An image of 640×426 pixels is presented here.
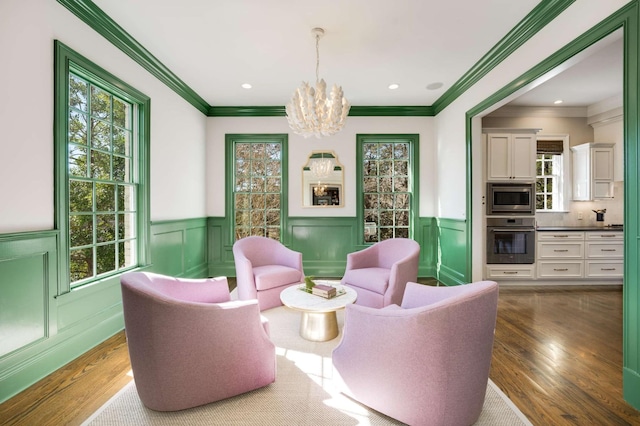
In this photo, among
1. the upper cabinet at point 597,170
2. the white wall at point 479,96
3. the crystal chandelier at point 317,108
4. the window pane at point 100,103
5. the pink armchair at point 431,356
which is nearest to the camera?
the pink armchair at point 431,356

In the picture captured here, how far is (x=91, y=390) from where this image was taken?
2.04 meters

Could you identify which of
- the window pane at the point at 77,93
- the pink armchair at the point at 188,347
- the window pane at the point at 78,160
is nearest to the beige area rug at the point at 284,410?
the pink armchair at the point at 188,347

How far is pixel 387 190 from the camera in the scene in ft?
17.6

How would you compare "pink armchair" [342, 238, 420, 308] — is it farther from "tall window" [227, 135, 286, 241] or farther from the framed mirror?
"tall window" [227, 135, 286, 241]

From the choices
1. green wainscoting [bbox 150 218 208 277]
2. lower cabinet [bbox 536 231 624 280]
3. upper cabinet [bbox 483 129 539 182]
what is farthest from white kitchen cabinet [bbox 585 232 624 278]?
green wainscoting [bbox 150 218 208 277]

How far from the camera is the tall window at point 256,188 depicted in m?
5.32

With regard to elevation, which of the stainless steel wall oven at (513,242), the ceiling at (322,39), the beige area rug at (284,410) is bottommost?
the beige area rug at (284,410)

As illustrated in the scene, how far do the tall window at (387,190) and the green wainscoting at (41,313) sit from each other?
3.83m

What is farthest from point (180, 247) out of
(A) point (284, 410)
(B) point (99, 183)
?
(A) point (284, 410)

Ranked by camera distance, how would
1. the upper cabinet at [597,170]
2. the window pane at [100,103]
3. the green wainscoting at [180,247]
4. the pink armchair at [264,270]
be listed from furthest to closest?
1. the upper cabinet at [597,170]
2. the green wainscoting at [180,247]
3. the pink armchair at [264,270]
4. the window pane at [100,103]

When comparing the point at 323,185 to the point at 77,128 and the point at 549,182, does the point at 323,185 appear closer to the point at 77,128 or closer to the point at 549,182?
the point at 77,128

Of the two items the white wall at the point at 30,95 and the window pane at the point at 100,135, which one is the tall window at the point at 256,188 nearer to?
the window pane at the point at 100,135

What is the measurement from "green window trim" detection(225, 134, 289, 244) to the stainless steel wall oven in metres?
3.29

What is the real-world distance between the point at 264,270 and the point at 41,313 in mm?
1964
